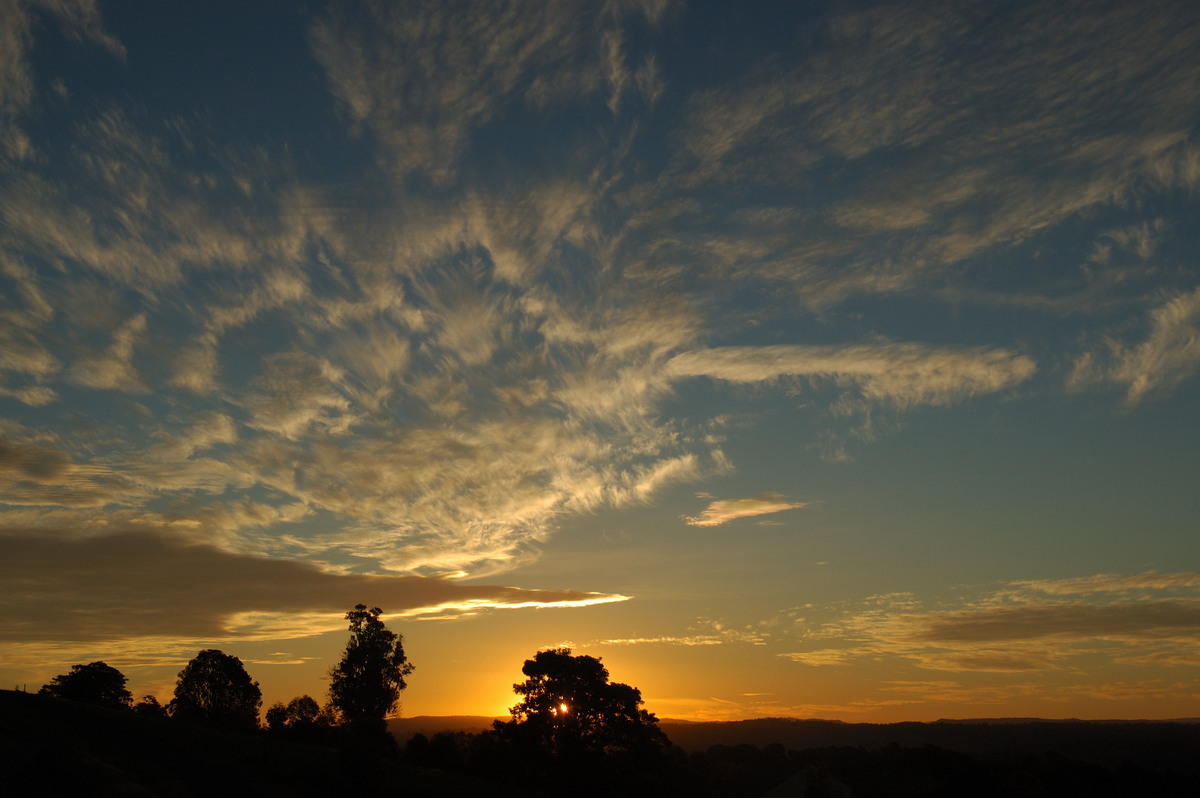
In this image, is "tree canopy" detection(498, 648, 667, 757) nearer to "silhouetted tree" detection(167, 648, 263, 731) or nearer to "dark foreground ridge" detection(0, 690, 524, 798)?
"dark foreground ridge" detection(0, 690, 524, 798)

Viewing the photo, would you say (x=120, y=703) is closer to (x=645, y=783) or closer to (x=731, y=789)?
(x=645, y=783)

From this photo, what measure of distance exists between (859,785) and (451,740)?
271ft

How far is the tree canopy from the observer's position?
232ft

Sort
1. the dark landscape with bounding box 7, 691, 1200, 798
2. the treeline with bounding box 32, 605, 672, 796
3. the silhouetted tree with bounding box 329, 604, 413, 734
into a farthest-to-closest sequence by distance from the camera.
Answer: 1. the silhouetted tree with bounding box 329, 604, 413, 734
2. the treeline with bounding box 32, 605, 672, 796
3. the dark landscape with bounding box 7, 691, 1200, 798

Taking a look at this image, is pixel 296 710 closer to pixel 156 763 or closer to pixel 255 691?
pixel 255 691

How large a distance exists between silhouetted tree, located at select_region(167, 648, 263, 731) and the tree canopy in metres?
58.8

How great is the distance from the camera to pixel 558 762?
7106cm

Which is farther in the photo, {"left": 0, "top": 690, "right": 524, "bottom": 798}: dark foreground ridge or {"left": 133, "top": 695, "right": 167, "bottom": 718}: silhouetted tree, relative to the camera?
{"left": 133, "top": 695, "right": 167, "bottom": 718}: silhouetted tree

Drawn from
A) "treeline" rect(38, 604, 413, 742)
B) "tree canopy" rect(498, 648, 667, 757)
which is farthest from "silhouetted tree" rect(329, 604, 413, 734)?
"tree canopy" rect(498, 648, 667, 757)

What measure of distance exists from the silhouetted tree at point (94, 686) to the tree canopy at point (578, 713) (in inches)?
2666

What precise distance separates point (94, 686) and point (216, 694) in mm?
16527

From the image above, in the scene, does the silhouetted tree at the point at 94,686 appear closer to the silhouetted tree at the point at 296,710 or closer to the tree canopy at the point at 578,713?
the silhouetted tree at the point at 296,710

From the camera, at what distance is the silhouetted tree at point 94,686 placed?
10288cm

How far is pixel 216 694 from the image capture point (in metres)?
113
